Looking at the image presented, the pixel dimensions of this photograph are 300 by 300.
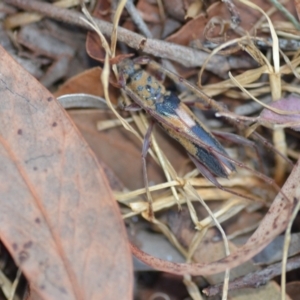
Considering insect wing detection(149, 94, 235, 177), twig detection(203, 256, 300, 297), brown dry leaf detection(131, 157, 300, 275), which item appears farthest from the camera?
insect wing detection(149, 94, 235, 177)

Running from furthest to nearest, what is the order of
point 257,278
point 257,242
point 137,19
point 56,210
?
point 137,19 → point 257,278 → point 257,242 → point 56,210

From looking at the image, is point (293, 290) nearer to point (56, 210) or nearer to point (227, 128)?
point (227, 128)

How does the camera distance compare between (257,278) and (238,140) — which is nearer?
(257,278)

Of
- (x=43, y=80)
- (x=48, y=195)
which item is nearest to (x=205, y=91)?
(x=43, y=80)

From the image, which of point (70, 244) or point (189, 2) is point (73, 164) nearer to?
point (70, 244)

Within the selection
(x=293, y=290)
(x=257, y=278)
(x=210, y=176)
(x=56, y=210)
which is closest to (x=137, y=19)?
(x=210, y=176)

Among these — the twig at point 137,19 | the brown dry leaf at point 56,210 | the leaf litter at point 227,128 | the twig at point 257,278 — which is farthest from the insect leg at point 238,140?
the brown dry leaf at point 56,210

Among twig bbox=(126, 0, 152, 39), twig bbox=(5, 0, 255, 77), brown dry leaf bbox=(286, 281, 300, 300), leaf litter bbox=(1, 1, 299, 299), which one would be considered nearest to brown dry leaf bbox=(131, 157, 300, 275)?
leaf litter bbox=(1, 1, 299, 299)

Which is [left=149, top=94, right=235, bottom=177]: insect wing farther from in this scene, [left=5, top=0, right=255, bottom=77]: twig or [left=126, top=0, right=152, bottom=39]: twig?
[left=126, top=0, right=152, bottom=39]: twig
